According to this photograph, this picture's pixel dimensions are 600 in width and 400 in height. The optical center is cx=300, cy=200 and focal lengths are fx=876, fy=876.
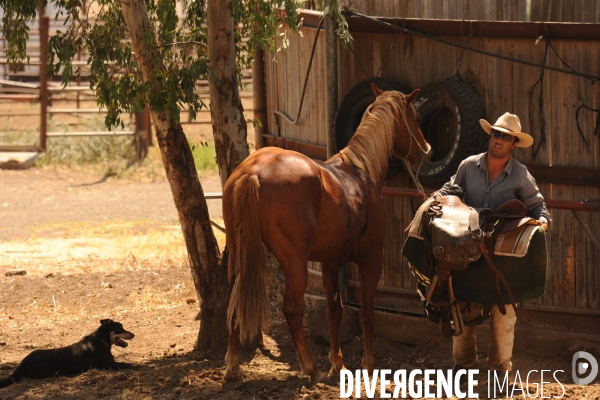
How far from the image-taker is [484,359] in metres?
7.02

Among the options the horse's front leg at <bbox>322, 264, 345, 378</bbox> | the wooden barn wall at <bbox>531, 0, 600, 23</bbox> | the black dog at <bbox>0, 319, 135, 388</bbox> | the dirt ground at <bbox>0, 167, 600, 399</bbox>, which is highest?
the wooden barn wall at <bbox>531, 0, 600, 23</bbox>

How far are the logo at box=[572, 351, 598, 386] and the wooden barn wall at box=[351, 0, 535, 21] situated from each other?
10.2ft

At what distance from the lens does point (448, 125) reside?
7332 mm

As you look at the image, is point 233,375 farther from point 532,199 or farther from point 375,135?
point 532,199

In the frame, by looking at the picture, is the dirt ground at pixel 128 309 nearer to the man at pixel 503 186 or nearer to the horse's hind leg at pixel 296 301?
the horse's hind leg at pixel 296 301

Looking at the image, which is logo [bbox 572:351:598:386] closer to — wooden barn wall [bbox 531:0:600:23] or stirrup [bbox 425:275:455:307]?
stirrup [bbox 425:275:455:307]

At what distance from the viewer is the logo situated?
21.2 ft

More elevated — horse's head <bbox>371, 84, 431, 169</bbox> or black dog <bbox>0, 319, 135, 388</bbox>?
horse's head <bbox>371, 84, 431, 169</bbox>

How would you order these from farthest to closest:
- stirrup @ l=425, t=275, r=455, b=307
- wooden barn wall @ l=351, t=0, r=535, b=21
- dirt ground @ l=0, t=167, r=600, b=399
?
wooden barn wall @ l=351, t=0, r=535, b=21
dirt ground @ l=0, t=167, r=600, b=399
stirrup @ l=425, t=275, r=455, b=307

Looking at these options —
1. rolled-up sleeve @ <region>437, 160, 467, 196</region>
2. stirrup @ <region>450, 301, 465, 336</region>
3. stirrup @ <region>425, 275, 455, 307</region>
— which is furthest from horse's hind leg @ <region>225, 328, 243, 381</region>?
rolled-up sleeve @ <region>437, 160, 467, 196</region>

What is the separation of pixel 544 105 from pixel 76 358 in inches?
161

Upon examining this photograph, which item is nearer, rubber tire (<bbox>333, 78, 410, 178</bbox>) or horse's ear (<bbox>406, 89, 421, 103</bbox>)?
horse's ear (<bbox>406, 89, 421, 103</bbox>)

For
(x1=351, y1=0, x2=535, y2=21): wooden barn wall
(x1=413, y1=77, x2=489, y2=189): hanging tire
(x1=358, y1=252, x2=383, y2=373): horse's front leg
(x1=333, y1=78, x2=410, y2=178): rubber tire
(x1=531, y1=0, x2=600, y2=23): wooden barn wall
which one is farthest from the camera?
(x1=351, y1=0, x2=535, y2=21): wooden barn wall

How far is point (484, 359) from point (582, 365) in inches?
29.9
